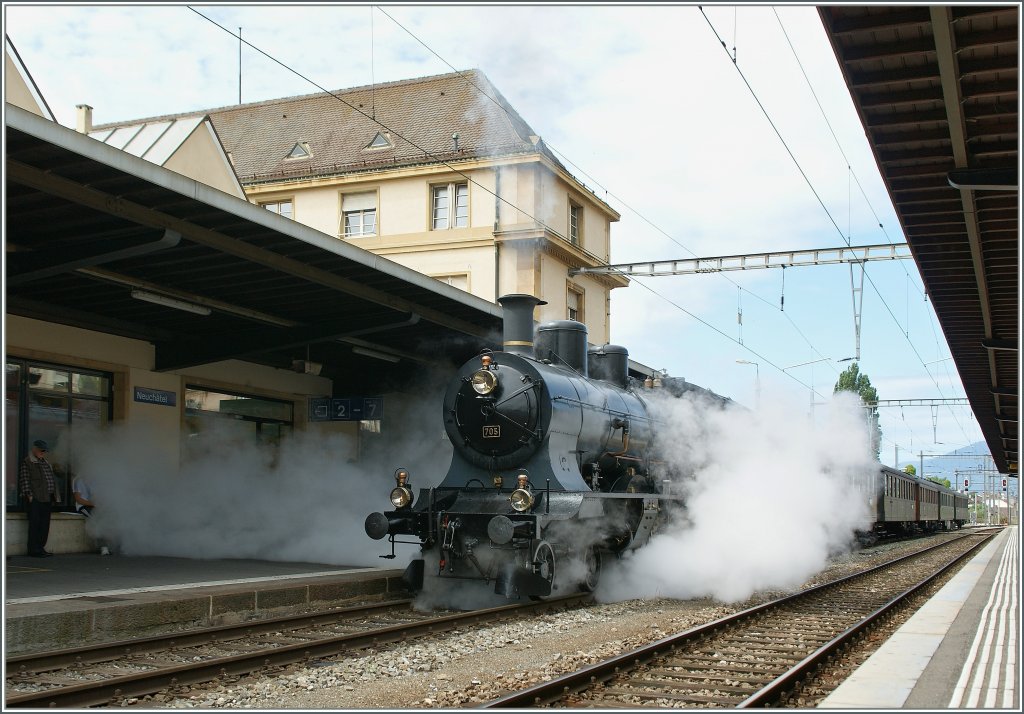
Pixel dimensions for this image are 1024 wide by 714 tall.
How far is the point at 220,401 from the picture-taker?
618 inches

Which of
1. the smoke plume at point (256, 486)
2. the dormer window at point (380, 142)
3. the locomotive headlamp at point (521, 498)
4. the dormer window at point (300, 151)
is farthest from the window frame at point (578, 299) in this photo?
the locomotive headlamp at point (521, 498)

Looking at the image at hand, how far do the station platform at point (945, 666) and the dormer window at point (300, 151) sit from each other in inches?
1004

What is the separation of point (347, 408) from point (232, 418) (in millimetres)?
1918

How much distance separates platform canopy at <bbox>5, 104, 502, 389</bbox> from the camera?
8047mm

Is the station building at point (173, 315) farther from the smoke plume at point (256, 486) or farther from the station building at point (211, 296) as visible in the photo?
the smoke plume at point (256, 486)

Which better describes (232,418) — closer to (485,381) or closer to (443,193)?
(485,381)

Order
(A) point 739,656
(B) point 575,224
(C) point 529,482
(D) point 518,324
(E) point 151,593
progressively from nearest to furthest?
(A) point 739,656
(E) point 151,593
(C) point 529,482
(D) point 518,324
(B) point 575,224

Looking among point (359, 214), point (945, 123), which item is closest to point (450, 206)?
point (359, 214)

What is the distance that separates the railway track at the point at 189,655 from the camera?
18.8ft

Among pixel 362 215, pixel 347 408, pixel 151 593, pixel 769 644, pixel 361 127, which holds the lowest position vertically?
pixel 769 644

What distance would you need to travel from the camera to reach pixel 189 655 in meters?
7.00

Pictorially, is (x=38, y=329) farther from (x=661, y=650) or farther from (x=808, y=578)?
(x=808, y=578)

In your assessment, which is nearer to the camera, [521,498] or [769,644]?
[769,644]

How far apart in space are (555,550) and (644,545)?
231cm
